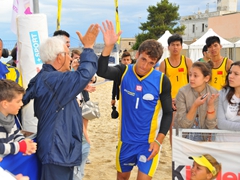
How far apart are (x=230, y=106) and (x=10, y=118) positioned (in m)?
2.27

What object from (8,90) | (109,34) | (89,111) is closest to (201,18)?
(89,111)

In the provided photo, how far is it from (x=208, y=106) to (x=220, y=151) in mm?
477

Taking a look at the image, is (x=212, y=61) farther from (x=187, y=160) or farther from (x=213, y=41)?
(x=187, y=160)

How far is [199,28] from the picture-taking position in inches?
3024

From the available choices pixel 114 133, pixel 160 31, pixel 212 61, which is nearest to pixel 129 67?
pixel 212 61

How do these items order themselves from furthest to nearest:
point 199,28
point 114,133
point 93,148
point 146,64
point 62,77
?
point 199,28 → point 114,133 → point 93,148 → point 146,64 → point 62,77

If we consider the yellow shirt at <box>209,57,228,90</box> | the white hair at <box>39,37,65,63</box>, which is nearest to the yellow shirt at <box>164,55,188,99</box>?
the yellow shirt at <box>209,57,228,90</box>

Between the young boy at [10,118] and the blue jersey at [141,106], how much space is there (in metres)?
1.13

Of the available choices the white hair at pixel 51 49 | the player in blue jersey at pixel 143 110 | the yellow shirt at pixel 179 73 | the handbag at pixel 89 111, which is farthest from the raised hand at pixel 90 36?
the yellow shirt at pixel 179 73

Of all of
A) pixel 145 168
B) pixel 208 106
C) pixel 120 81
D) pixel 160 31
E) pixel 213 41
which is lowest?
pixel 145 168

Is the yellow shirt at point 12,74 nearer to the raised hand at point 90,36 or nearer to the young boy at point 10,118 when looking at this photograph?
the young boy at point 10,118

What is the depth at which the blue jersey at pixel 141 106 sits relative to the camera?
10.3 ft

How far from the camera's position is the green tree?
4756 cm

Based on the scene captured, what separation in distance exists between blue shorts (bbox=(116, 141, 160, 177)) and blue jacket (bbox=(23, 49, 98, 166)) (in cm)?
84
